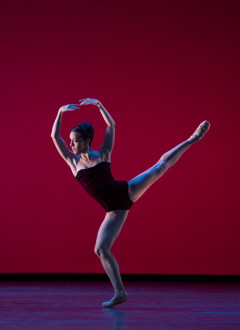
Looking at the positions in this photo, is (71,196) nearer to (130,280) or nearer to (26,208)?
(26,208)

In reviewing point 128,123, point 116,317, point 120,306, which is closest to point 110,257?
point 120,306

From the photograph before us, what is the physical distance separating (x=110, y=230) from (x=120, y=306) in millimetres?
553

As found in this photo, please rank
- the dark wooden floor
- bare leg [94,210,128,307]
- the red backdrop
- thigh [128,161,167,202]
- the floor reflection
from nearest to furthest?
the floor reflection
the dark wooden floor
bare leg [94,210,128,307]
thigh [128,161,167,202]
the red backdrop

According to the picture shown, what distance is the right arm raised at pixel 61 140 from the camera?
3.47 m

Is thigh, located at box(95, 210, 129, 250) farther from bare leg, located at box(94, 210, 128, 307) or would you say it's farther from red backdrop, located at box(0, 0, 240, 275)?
red backdrop, located at box(0, 0, 240, 275)

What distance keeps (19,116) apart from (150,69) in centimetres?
152

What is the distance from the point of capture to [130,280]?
5.39m

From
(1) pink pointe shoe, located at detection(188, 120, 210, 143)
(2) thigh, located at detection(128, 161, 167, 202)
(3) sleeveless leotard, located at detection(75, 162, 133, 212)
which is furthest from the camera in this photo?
(1) pink pointe shoe, located at detection(188, 120, 210, 143)

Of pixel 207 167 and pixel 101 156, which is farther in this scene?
pixel 207 167

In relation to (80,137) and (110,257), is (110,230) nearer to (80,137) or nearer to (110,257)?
(110,257)

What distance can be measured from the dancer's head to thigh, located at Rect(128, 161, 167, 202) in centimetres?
44

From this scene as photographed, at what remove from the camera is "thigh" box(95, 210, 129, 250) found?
3383mm

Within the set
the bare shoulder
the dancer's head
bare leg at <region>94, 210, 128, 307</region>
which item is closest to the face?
the dancer's head

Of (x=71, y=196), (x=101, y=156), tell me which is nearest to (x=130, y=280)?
(x=71, y=196)
